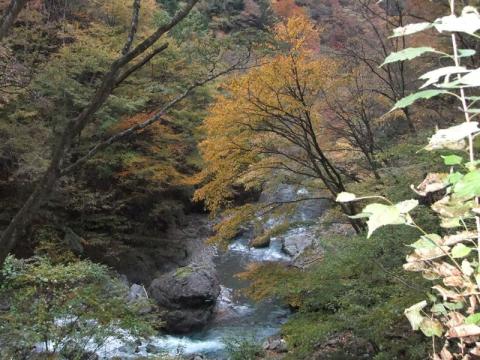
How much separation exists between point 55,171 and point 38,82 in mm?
12305

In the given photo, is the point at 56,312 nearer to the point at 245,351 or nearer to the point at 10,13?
the point at 245,351

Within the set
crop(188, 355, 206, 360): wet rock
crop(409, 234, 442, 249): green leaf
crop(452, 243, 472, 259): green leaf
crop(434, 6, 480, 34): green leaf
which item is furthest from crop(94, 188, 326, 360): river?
crop(434, 6, 480, 34): green leaf

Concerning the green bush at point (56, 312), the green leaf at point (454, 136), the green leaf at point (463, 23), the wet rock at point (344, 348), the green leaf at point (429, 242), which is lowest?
the wet rock at point (344, 348)

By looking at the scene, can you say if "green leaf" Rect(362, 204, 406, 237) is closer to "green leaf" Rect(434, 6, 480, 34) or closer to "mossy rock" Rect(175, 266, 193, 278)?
"green leaf" Rect(434, 6, 480, 34)

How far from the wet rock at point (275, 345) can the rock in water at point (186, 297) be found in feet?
8.32

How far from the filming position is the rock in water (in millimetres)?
11414

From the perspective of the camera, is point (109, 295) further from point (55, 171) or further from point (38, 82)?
point (38, 82)

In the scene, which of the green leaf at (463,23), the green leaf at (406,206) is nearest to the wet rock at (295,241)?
the green leaf at (406,206)

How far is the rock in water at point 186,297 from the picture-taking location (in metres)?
11.4

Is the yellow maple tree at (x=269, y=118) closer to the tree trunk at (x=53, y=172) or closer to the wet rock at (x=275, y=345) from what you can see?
the wet rock at (x=275, y=345)

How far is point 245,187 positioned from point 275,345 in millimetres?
3534

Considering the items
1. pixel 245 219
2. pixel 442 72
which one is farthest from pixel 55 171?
pixel 245 219

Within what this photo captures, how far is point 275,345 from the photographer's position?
946cm

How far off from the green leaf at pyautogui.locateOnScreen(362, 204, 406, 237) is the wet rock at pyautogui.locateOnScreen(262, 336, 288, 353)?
886cm
